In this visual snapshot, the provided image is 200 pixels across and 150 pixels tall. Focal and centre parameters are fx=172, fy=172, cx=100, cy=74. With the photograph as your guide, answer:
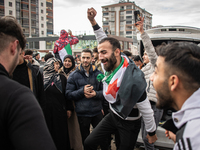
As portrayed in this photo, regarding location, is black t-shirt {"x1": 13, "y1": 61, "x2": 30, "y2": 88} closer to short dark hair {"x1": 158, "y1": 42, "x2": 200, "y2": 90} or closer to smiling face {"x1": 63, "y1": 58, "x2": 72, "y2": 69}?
smiling face {"x1": 63, "y1": 58, "x2": 72, "y2": 69}

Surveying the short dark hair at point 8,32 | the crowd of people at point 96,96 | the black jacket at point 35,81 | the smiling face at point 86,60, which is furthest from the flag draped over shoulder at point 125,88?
the short dark hair at point 8,32

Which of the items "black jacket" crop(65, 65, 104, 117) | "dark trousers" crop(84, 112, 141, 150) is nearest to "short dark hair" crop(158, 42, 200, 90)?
"dark trousers" crop(84, 112, 141, 150)

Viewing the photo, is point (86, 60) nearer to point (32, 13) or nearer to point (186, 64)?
point (186, 64)

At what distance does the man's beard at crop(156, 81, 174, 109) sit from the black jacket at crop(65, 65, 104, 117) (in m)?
2.22

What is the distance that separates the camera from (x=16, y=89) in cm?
104

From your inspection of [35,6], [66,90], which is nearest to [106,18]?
[35,6]

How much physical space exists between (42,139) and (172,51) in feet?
3.72

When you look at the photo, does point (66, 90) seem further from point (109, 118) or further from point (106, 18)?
point (106, 18)

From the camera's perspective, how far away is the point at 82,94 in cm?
354

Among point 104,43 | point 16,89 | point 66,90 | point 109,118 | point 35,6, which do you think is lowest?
point 109,118

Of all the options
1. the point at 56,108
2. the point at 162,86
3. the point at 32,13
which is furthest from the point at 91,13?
the point at 32,13

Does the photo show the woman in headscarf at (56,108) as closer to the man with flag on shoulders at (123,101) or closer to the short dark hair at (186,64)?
the man with flag on shoulders at (123,101)

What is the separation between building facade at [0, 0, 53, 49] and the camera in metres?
59.6

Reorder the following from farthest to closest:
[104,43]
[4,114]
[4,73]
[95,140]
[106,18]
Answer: [106,18], [104,43], [95,140], [4,73], [4,114]
